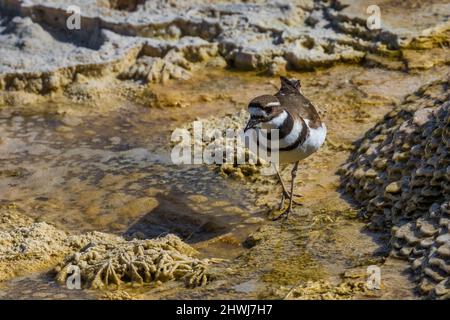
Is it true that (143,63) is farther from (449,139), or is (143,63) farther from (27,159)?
(449,139)

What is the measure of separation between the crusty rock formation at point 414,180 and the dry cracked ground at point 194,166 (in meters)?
0.03

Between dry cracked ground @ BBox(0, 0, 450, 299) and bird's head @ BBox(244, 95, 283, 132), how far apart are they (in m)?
0.92

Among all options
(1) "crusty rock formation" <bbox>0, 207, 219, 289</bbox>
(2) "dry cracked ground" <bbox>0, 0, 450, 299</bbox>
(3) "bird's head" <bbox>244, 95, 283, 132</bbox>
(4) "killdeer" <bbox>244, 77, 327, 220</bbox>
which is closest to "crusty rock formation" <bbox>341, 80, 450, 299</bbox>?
(2) "dry cracked ground" <bbox>0, 0, 450, 299</bbox>

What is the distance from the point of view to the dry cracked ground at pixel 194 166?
6770mm

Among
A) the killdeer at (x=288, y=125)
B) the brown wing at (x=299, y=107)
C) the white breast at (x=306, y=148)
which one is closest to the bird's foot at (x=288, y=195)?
the killdeer at (x=288, y=125)

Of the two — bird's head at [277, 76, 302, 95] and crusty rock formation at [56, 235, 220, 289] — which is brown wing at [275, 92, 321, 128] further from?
crusty rock formation at [56, 235, 220, 289]

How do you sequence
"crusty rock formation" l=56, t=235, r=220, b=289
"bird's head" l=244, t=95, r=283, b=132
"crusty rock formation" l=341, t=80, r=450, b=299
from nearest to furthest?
"crusty rock formation" l=341, t=80, r=450, b=299, "crusty rock formation" l=56, t=235, r=220, b=289, "bird's head" l=244, t=95, r=283, b=132

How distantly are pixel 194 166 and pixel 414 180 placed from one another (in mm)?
2737

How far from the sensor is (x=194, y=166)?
930cm

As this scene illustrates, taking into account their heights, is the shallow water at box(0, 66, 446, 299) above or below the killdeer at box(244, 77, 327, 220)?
below

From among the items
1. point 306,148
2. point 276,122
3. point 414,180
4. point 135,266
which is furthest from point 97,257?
point 414,180

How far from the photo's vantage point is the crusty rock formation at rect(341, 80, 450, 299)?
633cm

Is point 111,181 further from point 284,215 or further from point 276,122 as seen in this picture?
point 276,122

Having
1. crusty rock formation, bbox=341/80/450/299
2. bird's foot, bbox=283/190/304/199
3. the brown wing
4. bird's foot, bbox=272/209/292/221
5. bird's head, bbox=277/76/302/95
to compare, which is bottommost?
bird's foot, bbox=272/209/292/221
